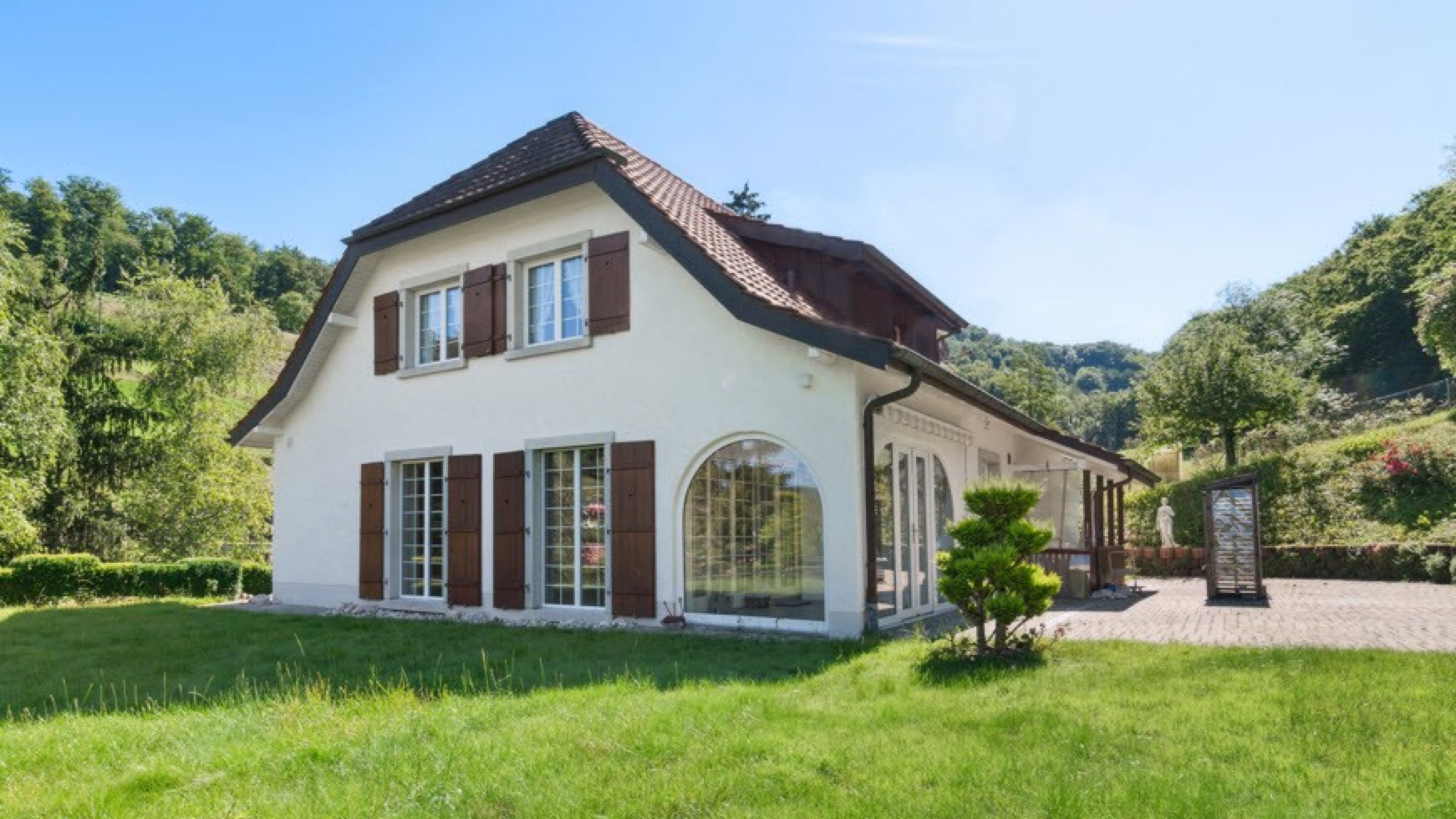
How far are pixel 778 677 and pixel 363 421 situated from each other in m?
9.17

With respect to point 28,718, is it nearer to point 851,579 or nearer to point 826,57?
point 851,579

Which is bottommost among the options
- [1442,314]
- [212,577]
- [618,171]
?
[212,577]

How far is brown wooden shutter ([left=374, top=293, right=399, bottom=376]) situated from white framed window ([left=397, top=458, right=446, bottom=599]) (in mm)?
1464

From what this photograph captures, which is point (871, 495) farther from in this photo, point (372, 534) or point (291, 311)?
point (291, 311)

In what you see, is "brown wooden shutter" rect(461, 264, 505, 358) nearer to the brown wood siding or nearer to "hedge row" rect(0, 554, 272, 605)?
the brown wood siding

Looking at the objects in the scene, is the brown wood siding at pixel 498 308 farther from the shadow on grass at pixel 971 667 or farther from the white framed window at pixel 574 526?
the shadow on grass at pixel 971 667

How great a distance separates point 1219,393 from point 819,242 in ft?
53.0

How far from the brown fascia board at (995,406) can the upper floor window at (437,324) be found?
6.44m

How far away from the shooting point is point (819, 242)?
1146 centimetres

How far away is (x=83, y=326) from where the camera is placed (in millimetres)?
22609

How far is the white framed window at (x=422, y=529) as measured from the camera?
40.7 ft

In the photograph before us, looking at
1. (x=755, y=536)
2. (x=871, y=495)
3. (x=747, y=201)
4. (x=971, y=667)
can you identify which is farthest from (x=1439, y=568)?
(x=747, y=201)

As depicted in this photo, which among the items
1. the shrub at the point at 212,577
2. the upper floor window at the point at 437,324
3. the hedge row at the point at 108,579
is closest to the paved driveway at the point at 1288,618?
the upper floor window at the point at 437,324

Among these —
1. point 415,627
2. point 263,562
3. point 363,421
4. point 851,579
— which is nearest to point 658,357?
point 851,579
